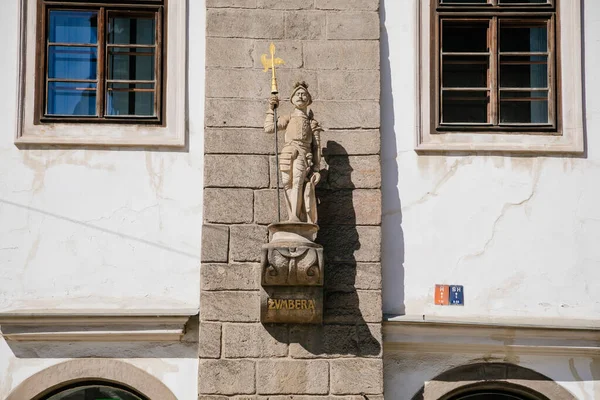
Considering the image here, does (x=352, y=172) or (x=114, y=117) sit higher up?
(x=114, y=117)

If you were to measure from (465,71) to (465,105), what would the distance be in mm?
285

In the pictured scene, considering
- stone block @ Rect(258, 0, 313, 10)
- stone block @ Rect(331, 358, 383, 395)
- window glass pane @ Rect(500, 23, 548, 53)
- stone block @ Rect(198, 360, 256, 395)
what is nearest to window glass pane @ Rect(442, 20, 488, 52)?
window glass pane @ Rect(500, 23, 548, 53)

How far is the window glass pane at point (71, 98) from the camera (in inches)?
384

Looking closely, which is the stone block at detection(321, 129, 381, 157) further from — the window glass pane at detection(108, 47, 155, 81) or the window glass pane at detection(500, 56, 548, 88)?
the window glass pane at detection(108, 47, 155, 81)

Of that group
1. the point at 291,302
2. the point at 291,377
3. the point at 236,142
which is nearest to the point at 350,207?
the point at 291,302

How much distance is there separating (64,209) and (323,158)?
6.83 feet

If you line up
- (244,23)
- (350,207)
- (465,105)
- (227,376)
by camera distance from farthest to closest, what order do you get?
(465,105)
(244,23)
(350,207)
(227,376)

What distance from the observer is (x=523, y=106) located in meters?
9.88

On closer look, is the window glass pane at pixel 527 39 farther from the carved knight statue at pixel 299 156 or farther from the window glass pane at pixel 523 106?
the carved knight statue at pixel 299 156

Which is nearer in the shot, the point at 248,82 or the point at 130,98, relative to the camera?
the point at 248,82

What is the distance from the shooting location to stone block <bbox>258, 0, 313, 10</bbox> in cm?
963

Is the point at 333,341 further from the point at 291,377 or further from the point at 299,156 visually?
the point at 299,156

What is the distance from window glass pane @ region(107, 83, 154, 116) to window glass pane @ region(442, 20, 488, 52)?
2.48 meters

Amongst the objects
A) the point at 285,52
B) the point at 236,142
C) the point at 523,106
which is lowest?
the point at 236,142
